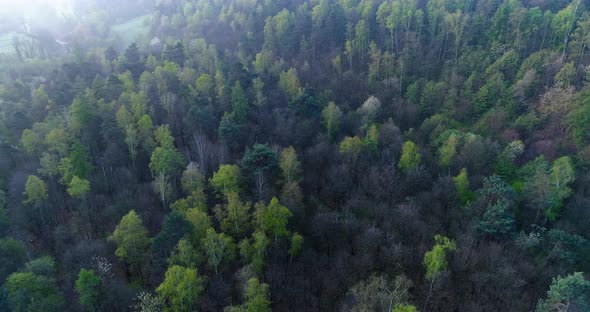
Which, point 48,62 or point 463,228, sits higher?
point 48,62

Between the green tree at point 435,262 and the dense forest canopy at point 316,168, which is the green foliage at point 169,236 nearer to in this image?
the dense forest canopy at point 316,168

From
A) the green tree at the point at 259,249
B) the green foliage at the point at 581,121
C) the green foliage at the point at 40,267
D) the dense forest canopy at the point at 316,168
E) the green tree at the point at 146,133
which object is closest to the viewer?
the green foliage at the point at 40,267

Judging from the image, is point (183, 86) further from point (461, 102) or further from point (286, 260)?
point (461, 102)

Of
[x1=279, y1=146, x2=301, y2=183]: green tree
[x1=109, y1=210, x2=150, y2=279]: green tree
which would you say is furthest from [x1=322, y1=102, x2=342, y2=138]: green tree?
[x1=109, y1=210, x2=150, y2=279]: green tree

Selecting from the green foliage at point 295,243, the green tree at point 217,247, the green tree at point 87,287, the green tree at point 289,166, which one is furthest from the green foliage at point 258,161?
the green tree at point 87,287

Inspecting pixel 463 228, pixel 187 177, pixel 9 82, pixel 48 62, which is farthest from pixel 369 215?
pixel 48 62

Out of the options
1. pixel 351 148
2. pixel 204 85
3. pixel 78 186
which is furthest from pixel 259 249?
pixel 204 85

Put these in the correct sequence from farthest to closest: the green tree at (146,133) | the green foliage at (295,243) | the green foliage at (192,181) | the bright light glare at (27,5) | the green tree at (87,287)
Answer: the bright light glare at (27,5), the green tree at (146,133), the green foliage at (192,181), the green foliage at (295,243), the green tree at (87,287)

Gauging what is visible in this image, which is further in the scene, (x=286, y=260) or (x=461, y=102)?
(x=461, y=102)
